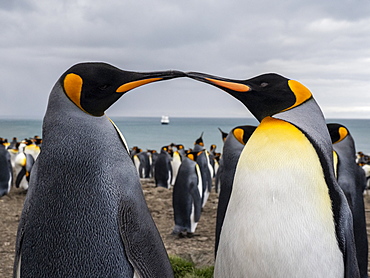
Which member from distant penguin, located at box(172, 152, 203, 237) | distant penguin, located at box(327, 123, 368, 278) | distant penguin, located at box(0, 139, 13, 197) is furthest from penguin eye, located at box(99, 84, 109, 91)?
distant penguin, located at box(0, 139, 13, 197)

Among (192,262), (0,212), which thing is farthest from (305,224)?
(0,212)

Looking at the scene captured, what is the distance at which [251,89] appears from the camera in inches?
84.0

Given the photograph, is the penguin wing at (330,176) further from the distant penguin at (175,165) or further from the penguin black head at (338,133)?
the distant penguin at (175,165)

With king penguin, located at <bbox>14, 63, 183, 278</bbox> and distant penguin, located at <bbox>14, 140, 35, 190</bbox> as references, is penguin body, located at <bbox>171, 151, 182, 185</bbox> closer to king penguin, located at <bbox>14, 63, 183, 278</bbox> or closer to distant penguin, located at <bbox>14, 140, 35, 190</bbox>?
distant penguin, located at <bbox>14, 140, 35, 190</bbox>

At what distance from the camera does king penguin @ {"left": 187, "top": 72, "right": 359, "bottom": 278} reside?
190cm

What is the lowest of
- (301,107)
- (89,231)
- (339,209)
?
(89,231)

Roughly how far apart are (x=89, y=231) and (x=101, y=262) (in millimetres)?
154

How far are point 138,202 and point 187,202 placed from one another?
16.9 ft

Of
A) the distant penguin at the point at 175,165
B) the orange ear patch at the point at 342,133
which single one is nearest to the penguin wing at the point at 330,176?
the orange ear patch at the point at 342,133

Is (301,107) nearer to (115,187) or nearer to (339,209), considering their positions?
(339,209)

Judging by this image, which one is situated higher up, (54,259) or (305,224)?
(305,224)

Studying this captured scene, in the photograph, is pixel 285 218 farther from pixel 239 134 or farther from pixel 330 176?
pixel 239 134

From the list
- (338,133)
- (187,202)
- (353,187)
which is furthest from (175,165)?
(353,187)

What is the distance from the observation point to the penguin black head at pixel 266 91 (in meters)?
2.10
